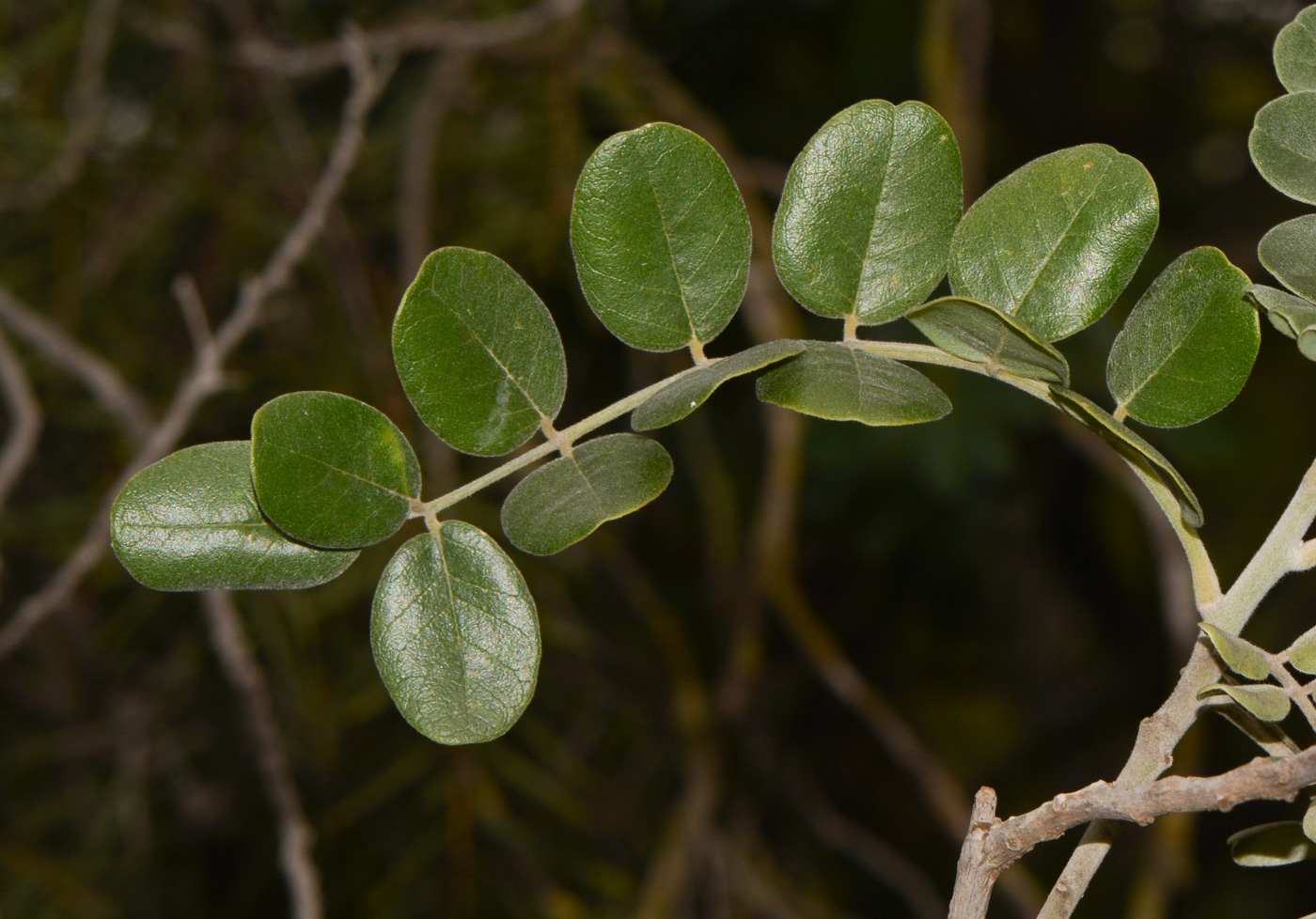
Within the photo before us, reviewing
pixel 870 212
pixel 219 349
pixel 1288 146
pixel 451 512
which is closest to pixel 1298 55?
pixel 1288 146

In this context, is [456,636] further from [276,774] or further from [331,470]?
[276,774]

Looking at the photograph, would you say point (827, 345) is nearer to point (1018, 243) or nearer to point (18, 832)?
point (1018, 243)

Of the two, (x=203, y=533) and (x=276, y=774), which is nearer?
(x=203, y=533)

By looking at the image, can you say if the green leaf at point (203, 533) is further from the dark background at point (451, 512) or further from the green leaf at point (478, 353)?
the dark background at point (451, 512)

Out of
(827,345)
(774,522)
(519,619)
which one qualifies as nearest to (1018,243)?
(827,345)

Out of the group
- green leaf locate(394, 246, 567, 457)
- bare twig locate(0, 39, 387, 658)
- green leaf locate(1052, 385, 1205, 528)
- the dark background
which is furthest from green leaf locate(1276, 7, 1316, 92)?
the dark background

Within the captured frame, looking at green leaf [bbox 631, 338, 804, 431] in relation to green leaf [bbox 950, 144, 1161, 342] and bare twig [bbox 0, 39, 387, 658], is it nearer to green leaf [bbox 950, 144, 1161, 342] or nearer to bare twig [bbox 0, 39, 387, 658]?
green leaf [bbox 950, 144, 1161, 342]
